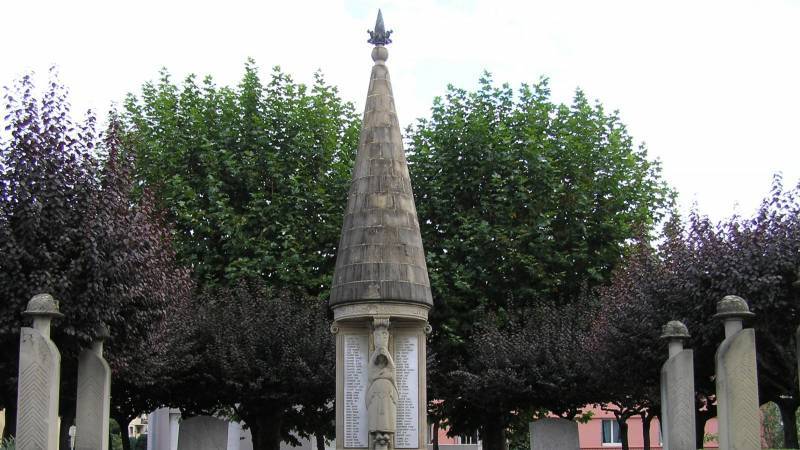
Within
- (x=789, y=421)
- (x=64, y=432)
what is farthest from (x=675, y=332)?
(x=64, y=432)

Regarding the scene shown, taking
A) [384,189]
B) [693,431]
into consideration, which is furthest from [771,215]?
[384,189]

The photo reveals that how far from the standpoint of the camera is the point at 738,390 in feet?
55.4

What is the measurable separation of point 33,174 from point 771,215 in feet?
50.1

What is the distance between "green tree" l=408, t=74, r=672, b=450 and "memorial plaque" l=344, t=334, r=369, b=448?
10203 millimetres

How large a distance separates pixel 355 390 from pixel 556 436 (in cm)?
1110

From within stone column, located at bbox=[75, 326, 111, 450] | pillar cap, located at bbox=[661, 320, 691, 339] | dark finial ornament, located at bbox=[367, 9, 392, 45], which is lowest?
stone column, located at bbox=[75, 326, 111, 450]

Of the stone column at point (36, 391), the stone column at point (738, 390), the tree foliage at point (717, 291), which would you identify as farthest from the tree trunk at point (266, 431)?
the stone column at point (738, 390)

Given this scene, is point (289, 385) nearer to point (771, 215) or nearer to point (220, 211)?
point (220, 211)

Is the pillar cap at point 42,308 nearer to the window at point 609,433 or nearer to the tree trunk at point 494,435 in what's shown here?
the tree trunk at point 494,435

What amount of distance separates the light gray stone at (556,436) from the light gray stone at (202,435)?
9.10m

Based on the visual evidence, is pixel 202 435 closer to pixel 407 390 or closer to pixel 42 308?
pixel 407 390

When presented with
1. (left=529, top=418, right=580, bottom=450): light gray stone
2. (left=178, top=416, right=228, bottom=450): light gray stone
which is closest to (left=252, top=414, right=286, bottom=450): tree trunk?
(left=178, top=416, right=228, bottom=450): light gray stone

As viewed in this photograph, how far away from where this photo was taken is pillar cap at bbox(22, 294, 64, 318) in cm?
1590

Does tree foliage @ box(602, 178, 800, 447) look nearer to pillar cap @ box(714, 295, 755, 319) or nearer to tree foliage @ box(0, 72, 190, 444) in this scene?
pillar cap @ box(714, 295, 755, 319)
